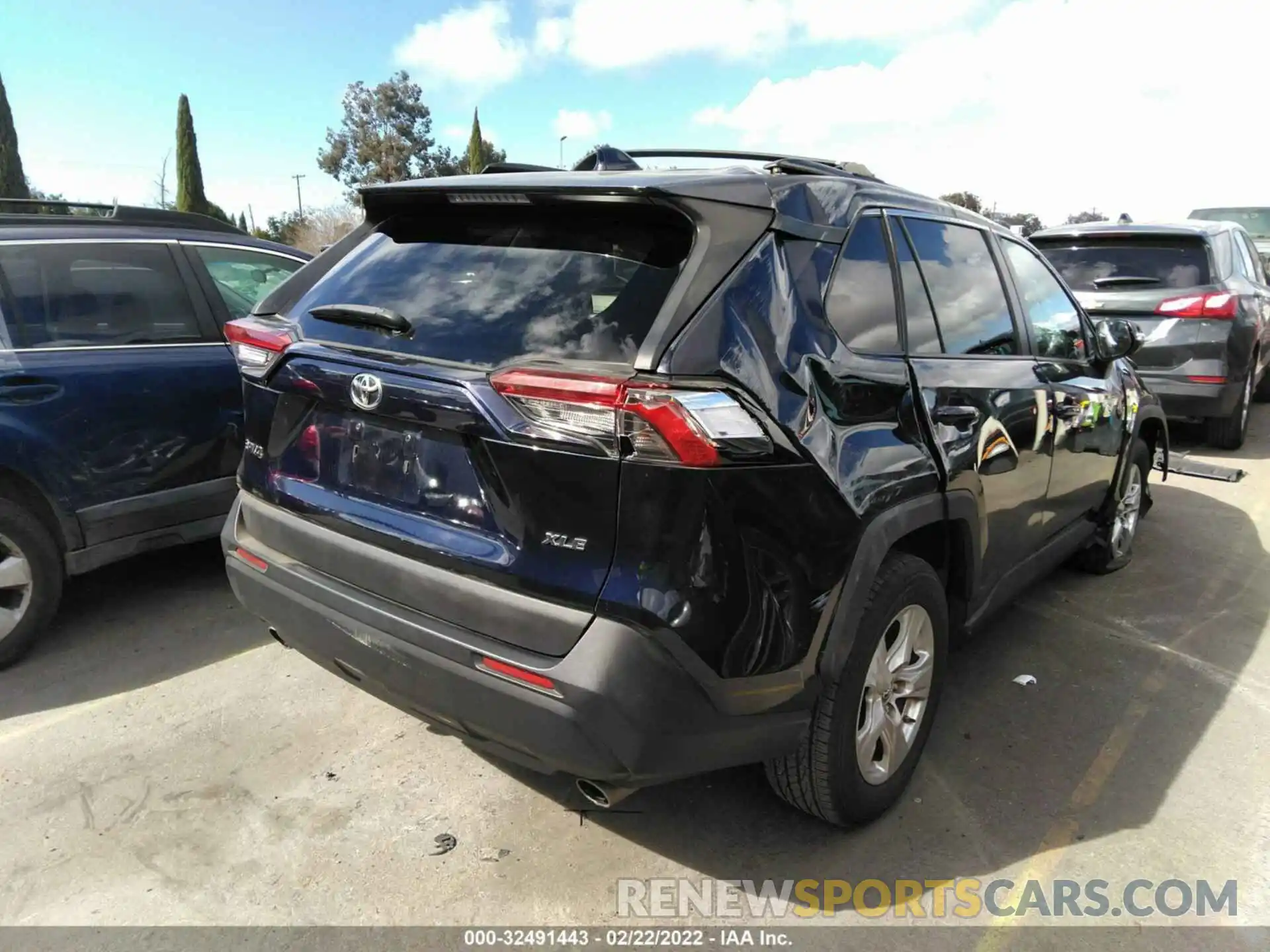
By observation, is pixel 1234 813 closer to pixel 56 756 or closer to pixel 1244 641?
pixel 1244 641

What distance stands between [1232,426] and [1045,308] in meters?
4.98

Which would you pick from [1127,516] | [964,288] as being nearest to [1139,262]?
[1127,516]

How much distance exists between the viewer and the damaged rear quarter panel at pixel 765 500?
183cm

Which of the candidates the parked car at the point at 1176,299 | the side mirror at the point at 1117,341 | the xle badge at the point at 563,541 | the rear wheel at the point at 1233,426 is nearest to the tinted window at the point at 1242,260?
the parked car at the point at 1176,299

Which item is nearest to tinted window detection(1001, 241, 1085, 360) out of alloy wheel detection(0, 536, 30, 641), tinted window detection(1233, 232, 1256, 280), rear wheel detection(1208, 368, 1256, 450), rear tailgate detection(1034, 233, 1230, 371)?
rear tailgate detection(1034, 233, 1230, 371)

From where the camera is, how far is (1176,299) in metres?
6.77

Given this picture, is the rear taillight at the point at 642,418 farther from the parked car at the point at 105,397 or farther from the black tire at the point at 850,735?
the parked car at the point at 105,397

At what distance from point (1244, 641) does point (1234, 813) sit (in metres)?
1.53

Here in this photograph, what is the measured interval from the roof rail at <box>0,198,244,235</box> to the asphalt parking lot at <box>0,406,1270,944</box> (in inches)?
73.3

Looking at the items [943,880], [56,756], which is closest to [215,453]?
[56,756]

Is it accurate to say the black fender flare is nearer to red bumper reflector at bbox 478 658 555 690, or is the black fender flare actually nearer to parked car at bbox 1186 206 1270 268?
red bumper reflector at bbox 478 658 555 690

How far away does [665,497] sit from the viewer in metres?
1.81

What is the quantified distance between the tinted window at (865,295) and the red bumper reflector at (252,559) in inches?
70.1

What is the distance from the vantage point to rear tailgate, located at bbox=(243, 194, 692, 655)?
1.90 metres
